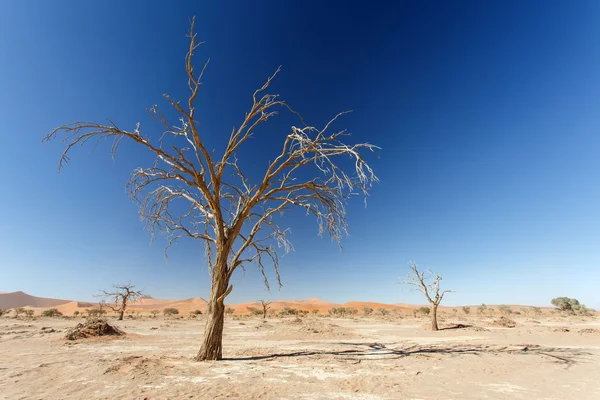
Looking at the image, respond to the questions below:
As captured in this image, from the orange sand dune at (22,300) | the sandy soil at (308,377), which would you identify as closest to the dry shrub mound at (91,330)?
the sandy soil at (308,377)

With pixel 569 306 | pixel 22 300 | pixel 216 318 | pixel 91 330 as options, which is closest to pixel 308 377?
pixel 216 318

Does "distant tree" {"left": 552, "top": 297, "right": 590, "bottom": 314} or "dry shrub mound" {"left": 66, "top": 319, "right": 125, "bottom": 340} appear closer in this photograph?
"dry shrub mound" {"left": 66, "top": 319, "right": 125, "bottom": 340}

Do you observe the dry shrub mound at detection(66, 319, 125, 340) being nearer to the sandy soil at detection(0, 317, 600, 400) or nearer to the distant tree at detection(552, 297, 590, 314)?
the sandy soil at detection(0, 317, 600, 400)

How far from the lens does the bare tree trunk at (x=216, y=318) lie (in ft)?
27.1

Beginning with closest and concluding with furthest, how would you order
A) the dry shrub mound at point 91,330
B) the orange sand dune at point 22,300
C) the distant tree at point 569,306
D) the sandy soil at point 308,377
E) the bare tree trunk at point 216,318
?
the sandy soil at point 308,377 < the bare tree trunk at point 216,318 < the dry shrub mound at point 91,330 < the distant tree at point 569,306 < the orange sand dune at point 22,300

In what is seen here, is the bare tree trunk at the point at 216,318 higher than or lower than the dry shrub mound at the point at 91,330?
higher

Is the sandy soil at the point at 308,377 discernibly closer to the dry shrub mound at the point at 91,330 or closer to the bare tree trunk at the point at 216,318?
the bare tree trunk at the point at 216,318

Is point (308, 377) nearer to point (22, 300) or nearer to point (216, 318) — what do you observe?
point (216, 318)

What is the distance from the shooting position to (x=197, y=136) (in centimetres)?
834

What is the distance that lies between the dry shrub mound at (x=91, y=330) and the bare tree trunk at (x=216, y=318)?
1048cm

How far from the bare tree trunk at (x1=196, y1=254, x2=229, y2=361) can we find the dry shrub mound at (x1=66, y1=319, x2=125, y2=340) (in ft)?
34.4

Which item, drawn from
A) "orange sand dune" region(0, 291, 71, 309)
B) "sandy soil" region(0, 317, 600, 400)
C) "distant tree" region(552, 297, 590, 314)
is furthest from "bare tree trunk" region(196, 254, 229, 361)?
"orange sand dune" region(0, 291, 71, 309)

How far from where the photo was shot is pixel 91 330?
15320 mm

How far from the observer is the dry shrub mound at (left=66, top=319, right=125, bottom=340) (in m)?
14.5
